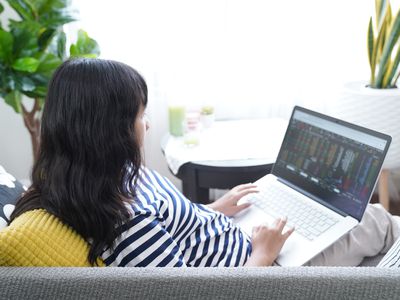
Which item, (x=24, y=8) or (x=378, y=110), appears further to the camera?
(x=24, y=8)

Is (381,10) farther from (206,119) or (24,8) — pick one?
(24,8)

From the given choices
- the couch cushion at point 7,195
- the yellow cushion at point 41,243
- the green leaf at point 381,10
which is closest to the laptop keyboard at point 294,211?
the yellow cushion at point 41,243

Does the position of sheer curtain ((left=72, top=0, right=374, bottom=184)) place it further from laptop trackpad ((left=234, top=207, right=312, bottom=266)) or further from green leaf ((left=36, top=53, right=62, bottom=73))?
laptop trackpad ((left=234, top=207, right=312, bottom=266))

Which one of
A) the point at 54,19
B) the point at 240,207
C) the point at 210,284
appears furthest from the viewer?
the point at 54,19

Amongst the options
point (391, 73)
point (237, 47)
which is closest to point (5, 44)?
point (237, 47)

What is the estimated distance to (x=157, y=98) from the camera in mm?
2328

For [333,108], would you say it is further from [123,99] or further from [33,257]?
[33,257]

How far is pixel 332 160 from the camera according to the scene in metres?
1.28

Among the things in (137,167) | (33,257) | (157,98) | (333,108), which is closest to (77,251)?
(33,257)

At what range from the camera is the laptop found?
45.6 inches

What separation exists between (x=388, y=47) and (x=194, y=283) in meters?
1.40

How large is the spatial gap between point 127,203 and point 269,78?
1.52 meters

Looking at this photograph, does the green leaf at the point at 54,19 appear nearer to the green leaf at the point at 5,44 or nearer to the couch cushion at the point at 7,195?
the green leaf at the point at 5,44

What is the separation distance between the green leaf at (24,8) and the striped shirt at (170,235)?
110 cm
